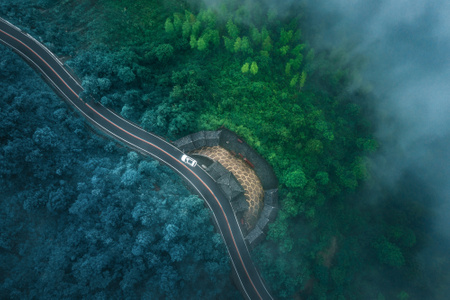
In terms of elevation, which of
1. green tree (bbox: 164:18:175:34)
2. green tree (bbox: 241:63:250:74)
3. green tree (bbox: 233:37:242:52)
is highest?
green tree (bbox: 164:18:175:34)

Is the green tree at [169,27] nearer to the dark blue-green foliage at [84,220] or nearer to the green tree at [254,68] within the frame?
the green tree at [254,68]

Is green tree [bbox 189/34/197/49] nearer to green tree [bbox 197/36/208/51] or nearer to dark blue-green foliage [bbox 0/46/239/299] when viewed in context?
green tree [bbox 197/36/208/51]

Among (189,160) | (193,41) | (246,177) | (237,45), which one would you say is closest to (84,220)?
(189,160)

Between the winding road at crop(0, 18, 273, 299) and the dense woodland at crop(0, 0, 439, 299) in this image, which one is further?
the winding road at crop(0, 18, 273, 299)

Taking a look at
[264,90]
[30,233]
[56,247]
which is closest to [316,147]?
[264,90]

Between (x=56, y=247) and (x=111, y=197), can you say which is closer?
(x=56, y=247)

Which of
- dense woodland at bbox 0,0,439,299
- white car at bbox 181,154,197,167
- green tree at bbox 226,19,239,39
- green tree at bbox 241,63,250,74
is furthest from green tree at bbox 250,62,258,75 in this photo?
white car at bbox 181,154,197,167

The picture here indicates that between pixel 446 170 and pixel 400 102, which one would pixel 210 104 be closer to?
pixel 400 102
